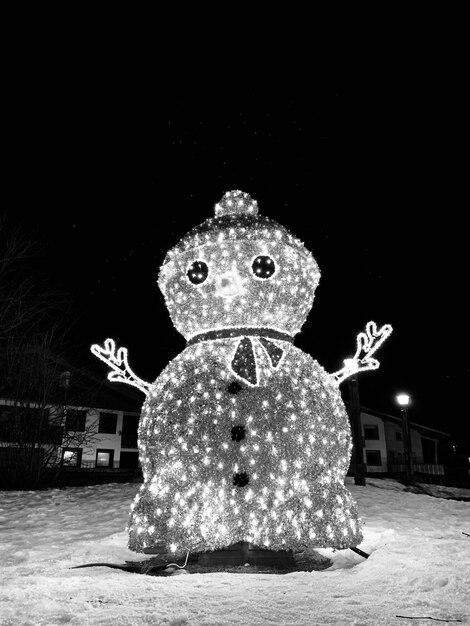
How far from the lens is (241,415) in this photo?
4707 millimetres

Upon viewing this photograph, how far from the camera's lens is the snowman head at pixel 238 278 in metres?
5.29

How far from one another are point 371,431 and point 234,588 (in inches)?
1246

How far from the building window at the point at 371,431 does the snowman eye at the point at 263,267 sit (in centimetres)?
3012

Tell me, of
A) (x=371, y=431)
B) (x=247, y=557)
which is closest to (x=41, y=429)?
(x=247, y=557)

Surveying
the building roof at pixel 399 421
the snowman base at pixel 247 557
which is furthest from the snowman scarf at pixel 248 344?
the building roof at pixel 399 421

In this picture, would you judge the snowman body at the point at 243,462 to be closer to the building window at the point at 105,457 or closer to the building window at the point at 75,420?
the building window at the point at 75,420

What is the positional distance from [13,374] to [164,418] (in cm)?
1059

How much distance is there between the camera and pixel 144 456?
503cm

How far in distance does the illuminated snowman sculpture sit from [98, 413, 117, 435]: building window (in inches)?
1031

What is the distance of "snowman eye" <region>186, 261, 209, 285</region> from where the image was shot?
17.7ft

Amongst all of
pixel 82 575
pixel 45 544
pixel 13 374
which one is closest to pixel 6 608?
pixel 82 575

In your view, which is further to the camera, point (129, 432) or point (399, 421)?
point (399, 421)

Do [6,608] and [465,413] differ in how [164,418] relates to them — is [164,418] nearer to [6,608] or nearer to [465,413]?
[6,608]

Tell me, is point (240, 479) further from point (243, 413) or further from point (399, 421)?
point (399, 421)
